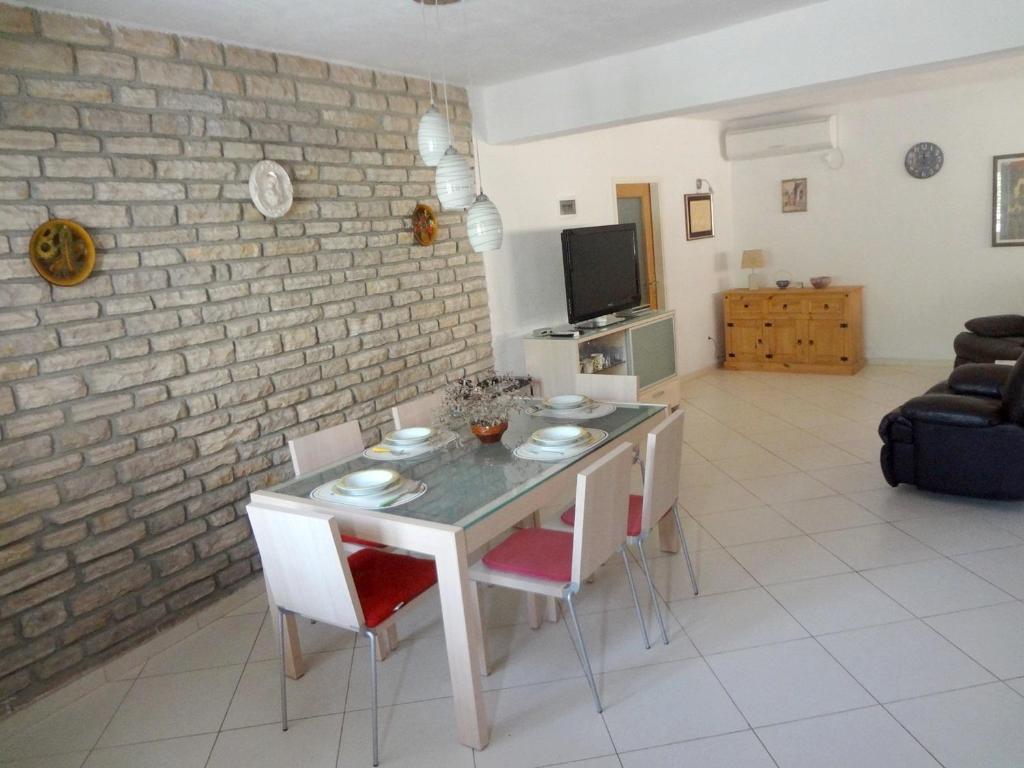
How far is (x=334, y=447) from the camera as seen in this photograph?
9.88ft

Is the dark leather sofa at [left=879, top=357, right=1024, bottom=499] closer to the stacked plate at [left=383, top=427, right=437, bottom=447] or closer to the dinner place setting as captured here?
the stacked plate at [left=383, top=427, right=437, bottom=447]

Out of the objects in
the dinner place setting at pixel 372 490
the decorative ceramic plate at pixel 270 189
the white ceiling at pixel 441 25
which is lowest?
the dinner place setting at pixel 372 490

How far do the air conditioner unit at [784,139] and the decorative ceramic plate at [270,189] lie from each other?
4899mm

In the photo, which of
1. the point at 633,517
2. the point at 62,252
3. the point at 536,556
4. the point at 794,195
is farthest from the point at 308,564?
the point at 794,195

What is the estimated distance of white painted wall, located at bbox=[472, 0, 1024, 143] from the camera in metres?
3.06

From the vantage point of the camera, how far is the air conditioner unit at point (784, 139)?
6.47m

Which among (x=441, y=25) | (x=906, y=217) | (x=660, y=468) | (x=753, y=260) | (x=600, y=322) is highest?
(x=441, y=25)

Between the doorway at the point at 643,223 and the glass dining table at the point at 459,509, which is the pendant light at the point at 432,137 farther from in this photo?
the doorway at the point at 643,223

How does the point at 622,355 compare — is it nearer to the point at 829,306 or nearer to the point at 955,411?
the point at 955,411

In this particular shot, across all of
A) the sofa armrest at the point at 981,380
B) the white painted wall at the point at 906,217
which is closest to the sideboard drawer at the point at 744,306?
the white painted wall at the point at 906,217

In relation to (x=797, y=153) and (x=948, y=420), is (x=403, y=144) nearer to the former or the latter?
(x=948, y=420)

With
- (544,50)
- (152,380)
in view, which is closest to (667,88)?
(544,50)

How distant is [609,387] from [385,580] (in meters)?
1.54

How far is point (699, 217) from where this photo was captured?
A: 6.93 meters
